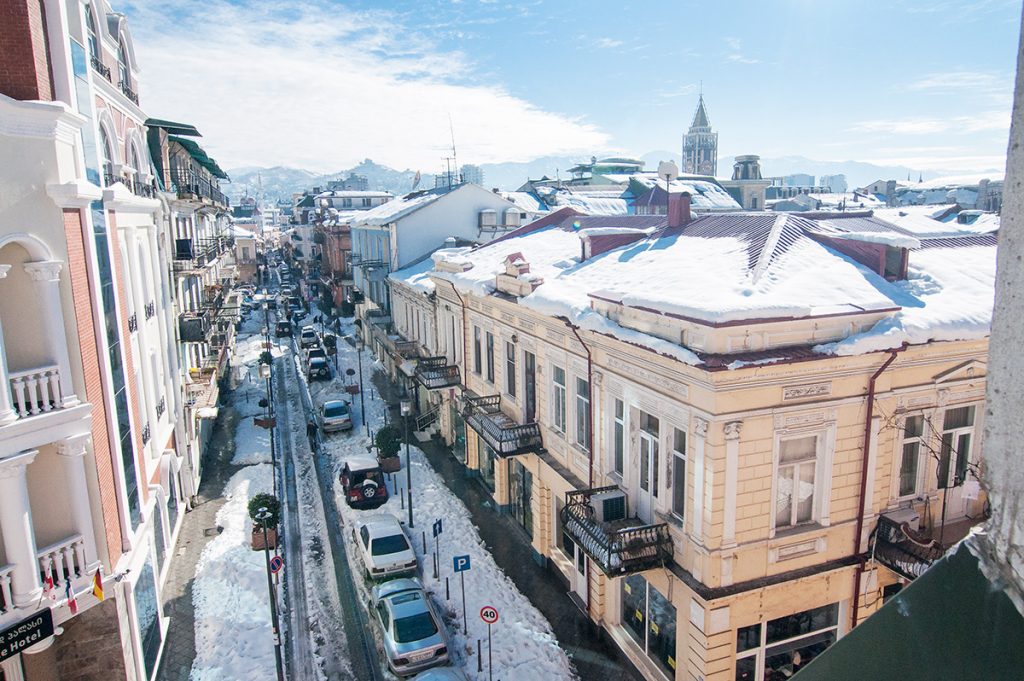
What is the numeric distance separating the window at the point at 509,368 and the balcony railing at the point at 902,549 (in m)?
11.3

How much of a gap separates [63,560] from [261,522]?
827 centimetres

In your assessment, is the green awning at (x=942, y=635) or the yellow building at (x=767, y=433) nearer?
the green awning at (x=942, y=635)

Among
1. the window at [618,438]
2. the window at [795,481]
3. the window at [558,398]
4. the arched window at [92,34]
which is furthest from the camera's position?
the window at [558,398]

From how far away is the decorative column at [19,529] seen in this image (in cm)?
1084

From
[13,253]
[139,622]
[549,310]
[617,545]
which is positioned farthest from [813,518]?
[13,253]

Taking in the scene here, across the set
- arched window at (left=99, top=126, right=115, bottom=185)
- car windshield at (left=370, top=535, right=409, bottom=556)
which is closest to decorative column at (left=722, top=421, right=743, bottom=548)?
car windshield at (left=370, top=535, right=409, bottom=556)

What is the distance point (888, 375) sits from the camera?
40.7 feet

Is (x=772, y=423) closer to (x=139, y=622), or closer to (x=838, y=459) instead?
(x=838, y=459)

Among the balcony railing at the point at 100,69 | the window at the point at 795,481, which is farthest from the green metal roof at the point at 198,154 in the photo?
the window at the point at 795,481

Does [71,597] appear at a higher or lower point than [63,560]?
lower

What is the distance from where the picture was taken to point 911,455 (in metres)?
13.4

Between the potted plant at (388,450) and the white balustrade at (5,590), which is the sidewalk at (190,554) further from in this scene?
the potted plant at (388,450)

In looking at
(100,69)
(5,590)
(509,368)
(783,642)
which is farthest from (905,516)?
(100,69)

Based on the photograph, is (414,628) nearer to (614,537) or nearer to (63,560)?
(614,537)
